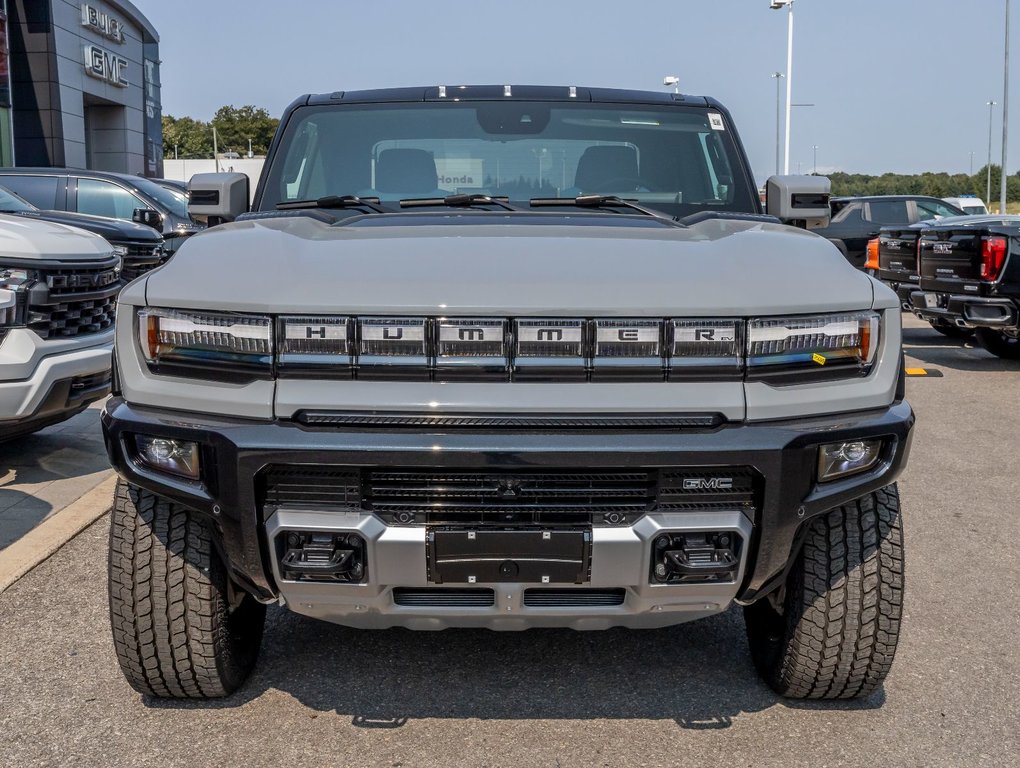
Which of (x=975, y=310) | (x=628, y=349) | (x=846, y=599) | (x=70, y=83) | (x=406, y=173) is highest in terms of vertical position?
(x=70, y=83)

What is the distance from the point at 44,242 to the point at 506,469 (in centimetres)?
426

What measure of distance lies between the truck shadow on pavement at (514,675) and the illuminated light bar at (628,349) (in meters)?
1.11

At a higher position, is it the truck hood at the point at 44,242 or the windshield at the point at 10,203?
the windshield at the point at 10,203

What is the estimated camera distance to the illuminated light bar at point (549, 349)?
2723 millimetres

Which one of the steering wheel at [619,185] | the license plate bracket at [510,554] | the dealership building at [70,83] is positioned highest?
the dealership building at [70,83]

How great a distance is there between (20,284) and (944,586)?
4601 millimetres

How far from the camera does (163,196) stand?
12.6 metres

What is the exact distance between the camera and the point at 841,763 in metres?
2.97

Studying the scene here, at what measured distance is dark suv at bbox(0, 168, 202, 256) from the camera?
1152 cm

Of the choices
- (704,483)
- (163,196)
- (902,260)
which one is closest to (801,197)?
(704,483)

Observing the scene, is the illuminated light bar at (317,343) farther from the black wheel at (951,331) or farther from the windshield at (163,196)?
the black wheel at (951,331)

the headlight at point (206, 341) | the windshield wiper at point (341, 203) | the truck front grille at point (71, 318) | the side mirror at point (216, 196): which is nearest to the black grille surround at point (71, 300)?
the truck front grille at point (71, 318)

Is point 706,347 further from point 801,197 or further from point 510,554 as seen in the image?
point 801,197

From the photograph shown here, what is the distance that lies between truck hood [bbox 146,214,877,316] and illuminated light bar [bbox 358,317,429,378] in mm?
32
